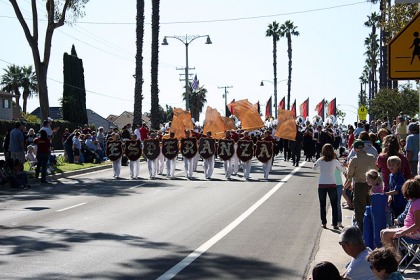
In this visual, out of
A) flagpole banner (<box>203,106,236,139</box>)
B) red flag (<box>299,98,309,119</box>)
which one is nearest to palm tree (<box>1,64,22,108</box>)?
red flag (<box>299,98,309,119</box>)

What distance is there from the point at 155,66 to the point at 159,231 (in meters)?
31.7

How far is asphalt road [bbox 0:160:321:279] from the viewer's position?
11289 mm

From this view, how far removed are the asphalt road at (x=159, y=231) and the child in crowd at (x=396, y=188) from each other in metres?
Answer: 1.42

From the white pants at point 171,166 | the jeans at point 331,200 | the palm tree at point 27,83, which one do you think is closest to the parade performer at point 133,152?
the white pants at point 171,166

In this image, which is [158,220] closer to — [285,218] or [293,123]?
[285,218]

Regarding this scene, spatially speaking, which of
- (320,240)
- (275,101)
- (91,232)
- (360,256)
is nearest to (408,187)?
(360,256)

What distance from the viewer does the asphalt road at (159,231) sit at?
11289 mm

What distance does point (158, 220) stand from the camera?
54.6ft

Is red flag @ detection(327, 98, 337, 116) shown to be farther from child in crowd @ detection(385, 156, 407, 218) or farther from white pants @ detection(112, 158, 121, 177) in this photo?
child in crowd @ detection(385, 156, 407, 218)

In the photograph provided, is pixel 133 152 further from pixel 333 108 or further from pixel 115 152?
pixel 333 108

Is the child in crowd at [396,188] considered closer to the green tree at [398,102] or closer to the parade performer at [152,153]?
the parade performer at [152,153]

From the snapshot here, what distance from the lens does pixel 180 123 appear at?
1331 inches

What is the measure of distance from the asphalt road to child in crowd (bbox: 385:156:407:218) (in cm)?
142

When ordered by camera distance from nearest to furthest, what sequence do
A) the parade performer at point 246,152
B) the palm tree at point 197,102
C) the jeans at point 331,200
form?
the jeans at point 331,200 < the parade performer at point 246,152 < the palm tree at point 197,102
